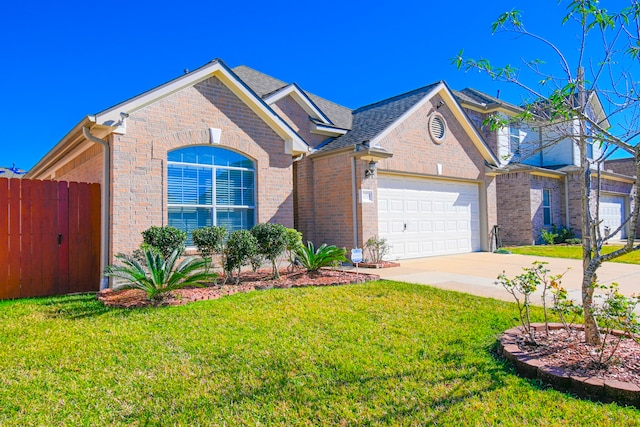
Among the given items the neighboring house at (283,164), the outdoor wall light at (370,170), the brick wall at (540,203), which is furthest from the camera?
the brick wall at (540,203)

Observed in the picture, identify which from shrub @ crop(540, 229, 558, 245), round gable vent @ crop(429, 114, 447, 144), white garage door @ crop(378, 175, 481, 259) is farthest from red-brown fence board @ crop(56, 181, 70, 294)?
shrub @ crop(540, 229, 558, 245)

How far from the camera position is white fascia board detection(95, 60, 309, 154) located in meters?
8.19

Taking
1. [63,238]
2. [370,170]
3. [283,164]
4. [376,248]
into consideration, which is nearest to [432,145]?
[370,170]

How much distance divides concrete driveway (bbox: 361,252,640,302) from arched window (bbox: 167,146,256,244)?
365 cm

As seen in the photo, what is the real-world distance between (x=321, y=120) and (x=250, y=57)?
15.2 ft

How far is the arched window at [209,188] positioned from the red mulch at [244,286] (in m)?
1.52

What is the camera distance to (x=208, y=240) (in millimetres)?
8047

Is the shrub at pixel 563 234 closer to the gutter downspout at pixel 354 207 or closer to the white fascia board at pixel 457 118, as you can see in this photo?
the white fascia board at pixel 457 118

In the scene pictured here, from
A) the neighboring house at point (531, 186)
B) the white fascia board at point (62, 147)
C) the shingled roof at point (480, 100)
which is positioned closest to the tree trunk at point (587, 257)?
the white fascia board at point (62, 147)

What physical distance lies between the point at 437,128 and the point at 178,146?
29.5 ft

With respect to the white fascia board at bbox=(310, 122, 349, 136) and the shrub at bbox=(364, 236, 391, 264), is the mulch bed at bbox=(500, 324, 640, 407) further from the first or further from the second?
the white fascia board at bbox=(310, 122, 349, 136)

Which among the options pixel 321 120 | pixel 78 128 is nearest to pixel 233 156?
pixel 78 128

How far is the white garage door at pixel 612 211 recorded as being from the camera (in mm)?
23000

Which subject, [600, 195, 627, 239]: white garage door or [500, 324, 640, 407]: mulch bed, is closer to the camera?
[500, 324, 640, 407]: mulch bed
